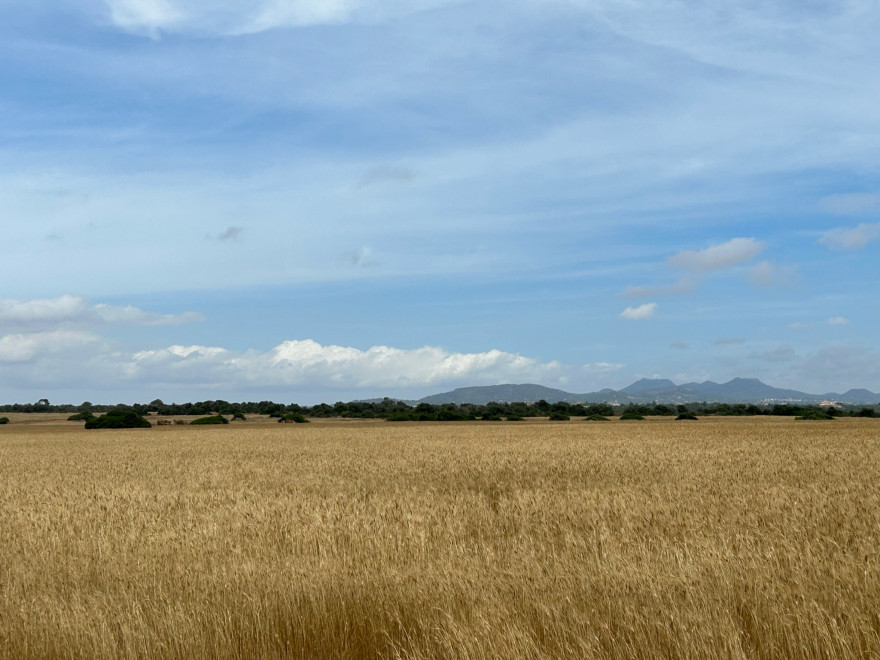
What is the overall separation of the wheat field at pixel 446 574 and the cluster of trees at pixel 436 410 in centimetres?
9014

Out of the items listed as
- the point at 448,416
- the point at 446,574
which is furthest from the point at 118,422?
the point at 446,574

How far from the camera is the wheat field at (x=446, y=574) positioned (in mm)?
6516

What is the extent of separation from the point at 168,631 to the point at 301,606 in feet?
4.32

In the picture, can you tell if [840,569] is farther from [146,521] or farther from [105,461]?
[105,461]

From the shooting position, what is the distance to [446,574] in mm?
8141

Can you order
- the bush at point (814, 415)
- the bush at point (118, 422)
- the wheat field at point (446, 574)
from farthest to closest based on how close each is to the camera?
the bush at point (814, 415) → the bush at point (118, 422) → the wheat field at point (446, 574)

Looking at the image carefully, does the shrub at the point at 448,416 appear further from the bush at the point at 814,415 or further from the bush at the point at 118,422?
the bush at the point at 814,415

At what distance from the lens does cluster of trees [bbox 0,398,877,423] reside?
107 meters

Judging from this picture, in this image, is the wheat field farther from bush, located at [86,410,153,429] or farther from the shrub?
the shrub

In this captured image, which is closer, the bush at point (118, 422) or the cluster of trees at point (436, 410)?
the bush at point (118, 422)

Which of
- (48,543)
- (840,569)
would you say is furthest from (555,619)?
(48,543)

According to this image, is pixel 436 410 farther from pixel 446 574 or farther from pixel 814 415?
pixel 446 574

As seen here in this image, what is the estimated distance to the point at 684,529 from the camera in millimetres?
10734

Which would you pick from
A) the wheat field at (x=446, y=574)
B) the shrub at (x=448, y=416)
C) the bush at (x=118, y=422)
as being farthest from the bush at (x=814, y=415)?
the wheat field at (x=446, y=574)
